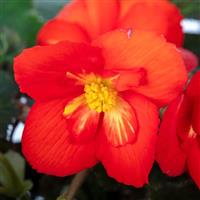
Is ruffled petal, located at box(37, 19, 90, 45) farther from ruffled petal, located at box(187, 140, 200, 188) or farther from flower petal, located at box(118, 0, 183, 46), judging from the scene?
ruffled petal, located at box(187, 140, 200, 188)

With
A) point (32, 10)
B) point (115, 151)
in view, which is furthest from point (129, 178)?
point (32, 10)

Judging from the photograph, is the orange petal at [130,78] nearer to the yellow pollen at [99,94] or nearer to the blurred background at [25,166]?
the yellow pollen at [99,94]

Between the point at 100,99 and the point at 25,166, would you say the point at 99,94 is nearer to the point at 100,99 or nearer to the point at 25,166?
the point at 100,99

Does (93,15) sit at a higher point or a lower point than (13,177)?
higher

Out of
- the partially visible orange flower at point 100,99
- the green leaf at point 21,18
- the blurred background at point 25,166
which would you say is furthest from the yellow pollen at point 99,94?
the green leaf at point 21,18

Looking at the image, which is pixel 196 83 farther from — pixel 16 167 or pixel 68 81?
pixel 16 167

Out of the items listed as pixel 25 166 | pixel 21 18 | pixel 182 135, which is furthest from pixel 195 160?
pixel 21 18
